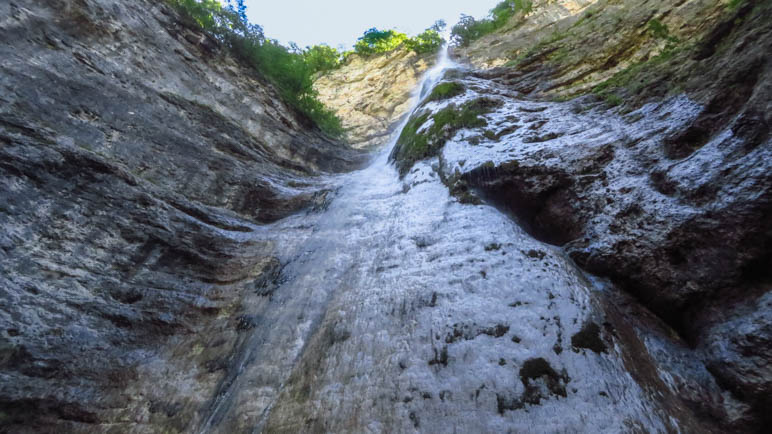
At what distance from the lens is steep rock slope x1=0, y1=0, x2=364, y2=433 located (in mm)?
2869

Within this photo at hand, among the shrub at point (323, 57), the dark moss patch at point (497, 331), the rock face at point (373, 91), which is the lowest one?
the dark moss patch at point (497, 331)

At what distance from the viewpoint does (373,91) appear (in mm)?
17688

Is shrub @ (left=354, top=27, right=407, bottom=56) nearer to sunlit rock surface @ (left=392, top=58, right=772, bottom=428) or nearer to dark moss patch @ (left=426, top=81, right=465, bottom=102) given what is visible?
dark moss patch @ (left=426, top=81, right=465, bottom=102)

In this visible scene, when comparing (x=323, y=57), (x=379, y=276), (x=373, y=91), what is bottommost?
(x=379, y=276)

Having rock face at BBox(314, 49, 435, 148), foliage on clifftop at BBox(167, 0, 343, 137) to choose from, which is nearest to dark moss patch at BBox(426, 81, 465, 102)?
foliage on clifftop at BBox(167, 0, 343, 137)

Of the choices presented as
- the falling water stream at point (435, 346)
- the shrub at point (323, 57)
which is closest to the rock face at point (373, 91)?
the shrub at point (323, 57)

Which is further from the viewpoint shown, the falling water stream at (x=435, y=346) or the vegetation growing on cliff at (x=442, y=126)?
the vegetation growing on cliff at (x=442, y=126)

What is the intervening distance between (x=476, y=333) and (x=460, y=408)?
67 cm

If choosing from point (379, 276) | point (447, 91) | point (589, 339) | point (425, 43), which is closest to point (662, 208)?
point (589, 339)

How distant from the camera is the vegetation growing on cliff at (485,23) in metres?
18.9

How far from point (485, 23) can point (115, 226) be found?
2243 centimetres

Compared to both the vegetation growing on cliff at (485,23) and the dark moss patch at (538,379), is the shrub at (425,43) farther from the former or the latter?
the dark moss patch at (538,379)

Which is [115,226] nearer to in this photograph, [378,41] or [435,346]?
[435,346]

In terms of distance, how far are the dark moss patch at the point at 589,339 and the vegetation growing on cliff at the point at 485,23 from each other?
66.2 ft
